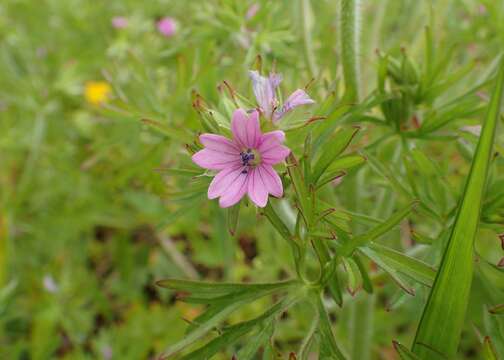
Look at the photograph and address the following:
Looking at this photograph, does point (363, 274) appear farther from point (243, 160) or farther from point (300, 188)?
point (243, 160)

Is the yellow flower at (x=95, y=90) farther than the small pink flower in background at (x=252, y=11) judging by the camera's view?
Yes

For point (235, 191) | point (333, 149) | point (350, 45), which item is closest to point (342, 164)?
point (333, 149)

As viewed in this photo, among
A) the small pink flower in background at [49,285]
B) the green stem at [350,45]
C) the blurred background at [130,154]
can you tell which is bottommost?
the small pink flower in background at [49,285]

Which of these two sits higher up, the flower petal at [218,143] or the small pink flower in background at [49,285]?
the flower petal at [218,143]

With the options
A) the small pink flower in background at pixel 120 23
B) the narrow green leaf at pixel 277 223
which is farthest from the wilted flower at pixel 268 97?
the small pink flower in background at pixel 120 23

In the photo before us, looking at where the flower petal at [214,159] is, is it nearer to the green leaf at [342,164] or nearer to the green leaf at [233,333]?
the green leaf at [342,164]

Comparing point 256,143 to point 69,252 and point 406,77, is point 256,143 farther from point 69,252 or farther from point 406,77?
point 69,252

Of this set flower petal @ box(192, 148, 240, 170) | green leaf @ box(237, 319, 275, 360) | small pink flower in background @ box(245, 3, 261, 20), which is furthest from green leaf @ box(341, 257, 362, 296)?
small pink flower in background @ box(245, 3, 261, 20)

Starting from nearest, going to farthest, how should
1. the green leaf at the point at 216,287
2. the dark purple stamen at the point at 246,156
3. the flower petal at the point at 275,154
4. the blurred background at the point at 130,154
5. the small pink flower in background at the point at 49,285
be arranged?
the flower petal at the point at 275,154
the dark purple stamen at the point at 246,156
the green leaf at the point at 216,287
the blurred background at the point at 130,154
the small pink flower in background at the point at 49,285

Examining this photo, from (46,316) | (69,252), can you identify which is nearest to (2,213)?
(69,252)
